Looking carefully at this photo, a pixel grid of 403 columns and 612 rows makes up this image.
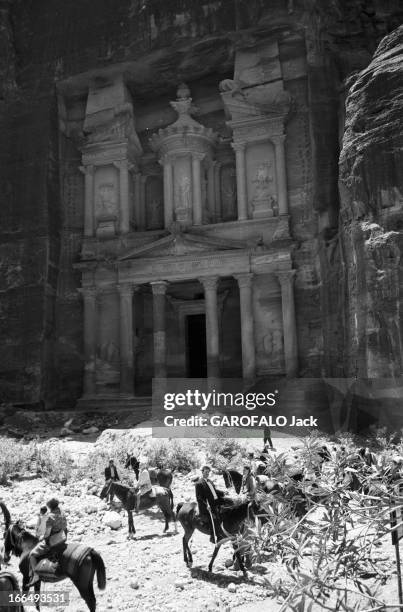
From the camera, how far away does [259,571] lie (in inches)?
267

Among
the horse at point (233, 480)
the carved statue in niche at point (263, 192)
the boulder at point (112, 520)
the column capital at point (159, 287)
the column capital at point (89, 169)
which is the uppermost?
the column capital at point (89, 169)

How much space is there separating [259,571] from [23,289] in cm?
1741

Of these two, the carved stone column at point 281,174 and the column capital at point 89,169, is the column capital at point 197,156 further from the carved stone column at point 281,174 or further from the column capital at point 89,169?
the column capital at point 89,169

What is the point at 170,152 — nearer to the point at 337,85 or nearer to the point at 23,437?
the point at 337,85

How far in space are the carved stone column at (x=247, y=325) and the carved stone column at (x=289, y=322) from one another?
1174mm

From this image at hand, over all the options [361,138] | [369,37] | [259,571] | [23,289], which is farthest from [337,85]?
[259,571]

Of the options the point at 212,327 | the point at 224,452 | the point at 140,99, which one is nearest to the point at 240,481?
the point at 224,452

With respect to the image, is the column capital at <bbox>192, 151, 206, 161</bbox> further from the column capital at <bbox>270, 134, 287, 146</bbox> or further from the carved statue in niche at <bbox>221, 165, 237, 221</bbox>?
the column capital at <bbox>270, 134, 287, 146</bbox>

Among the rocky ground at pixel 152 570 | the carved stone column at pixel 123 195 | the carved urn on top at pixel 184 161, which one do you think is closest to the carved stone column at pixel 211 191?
the carved urn on top at pixel 184 161

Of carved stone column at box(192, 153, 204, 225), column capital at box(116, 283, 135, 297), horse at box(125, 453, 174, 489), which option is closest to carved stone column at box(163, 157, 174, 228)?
carved stone column at box(192, 153, 204, 225)

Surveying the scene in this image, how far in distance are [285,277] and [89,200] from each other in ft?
29.4

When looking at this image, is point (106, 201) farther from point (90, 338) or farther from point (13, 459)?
point (13, 459)

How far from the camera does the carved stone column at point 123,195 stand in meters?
22.9

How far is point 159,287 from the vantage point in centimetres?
2164
